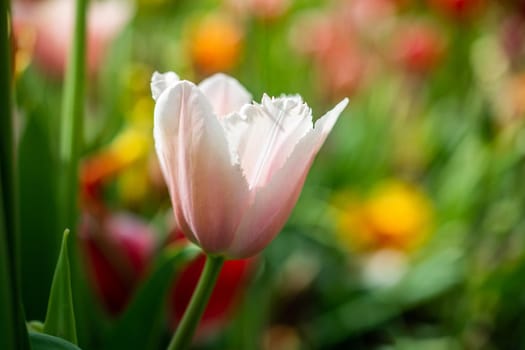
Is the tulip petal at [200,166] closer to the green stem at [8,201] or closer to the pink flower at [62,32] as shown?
the green stem at [8,201]

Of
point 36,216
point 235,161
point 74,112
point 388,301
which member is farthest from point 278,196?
point 388,301

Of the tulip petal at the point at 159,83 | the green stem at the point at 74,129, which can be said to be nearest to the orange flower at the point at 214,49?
the green stem at the point at 74,129

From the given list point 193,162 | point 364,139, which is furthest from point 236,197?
point 364,139

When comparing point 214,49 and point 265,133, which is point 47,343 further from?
point 214,49

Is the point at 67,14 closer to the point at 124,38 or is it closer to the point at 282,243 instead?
the point at 124,38

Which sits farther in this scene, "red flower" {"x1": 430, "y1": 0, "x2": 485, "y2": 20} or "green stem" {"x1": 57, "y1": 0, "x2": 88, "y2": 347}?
"red flower" {"x1": 430, "y1": 0, "x2": 485, "y2": 20}

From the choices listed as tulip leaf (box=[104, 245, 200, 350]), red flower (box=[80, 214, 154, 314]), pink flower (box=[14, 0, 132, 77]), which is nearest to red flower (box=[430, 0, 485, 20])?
pink flower (box=[14, 0, 132, 77])

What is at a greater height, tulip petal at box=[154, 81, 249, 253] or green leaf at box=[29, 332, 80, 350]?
tulip petal at box=[154, 81, 249, 253]

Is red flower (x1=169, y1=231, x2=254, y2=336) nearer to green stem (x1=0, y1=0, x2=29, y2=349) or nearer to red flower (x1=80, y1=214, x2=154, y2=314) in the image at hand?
A: red flower (x1=80, y1=214, x2=154, y2=314)
